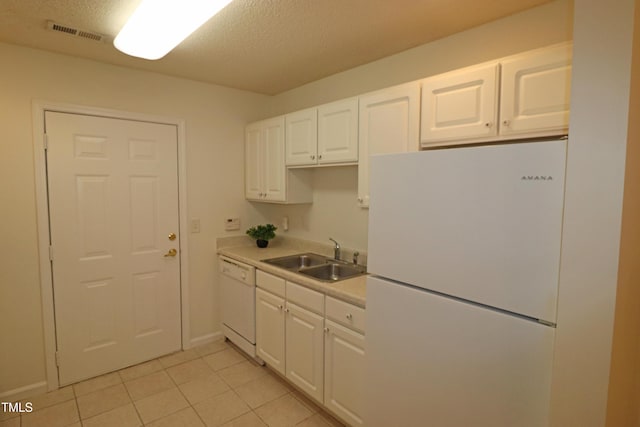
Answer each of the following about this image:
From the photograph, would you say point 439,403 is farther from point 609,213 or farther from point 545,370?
point 609,213

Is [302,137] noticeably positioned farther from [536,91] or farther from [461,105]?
[536,91]

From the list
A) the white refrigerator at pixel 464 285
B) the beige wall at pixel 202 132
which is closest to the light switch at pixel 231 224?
the beige wall at pixel 202 132

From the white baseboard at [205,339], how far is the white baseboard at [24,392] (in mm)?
1064

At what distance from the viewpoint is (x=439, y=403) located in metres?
1.36

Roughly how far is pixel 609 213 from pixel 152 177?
295 cm

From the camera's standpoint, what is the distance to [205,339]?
3246mm

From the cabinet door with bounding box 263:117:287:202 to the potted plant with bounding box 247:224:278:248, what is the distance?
354mm

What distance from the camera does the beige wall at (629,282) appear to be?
3.15 feet

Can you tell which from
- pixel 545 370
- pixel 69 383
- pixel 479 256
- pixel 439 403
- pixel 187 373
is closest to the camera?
pixel 545 370

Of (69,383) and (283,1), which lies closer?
(283,1)

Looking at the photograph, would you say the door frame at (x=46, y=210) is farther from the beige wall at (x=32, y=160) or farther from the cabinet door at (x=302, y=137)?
the cabinet door at (x=302, y=137)

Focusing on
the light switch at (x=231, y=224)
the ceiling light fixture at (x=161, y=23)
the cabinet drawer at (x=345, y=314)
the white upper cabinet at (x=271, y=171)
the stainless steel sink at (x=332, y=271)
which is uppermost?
the ceiling light fixture at (x=161, y=23)

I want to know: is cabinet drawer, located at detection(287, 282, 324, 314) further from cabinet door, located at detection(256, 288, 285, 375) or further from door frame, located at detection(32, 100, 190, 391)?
door frame, located at detection(32, 100, 190, 391)

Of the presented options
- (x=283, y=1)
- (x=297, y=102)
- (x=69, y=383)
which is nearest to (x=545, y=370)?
(x=283, y=1)
